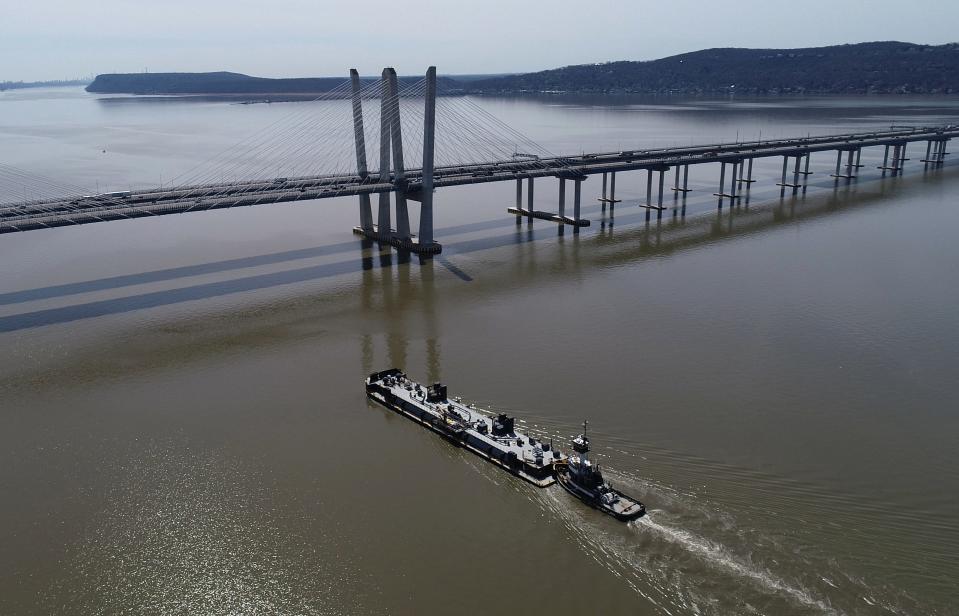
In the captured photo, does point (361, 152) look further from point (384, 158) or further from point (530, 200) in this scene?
point (530, 200)

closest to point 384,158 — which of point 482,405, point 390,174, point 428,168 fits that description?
point 390,174

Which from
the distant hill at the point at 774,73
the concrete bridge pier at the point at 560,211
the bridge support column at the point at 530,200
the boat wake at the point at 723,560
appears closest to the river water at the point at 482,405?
the boat wake at the point at 723,560

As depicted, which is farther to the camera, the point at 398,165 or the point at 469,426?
the point at 398,165

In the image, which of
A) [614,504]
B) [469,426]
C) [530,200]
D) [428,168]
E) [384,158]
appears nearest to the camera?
[614,504]

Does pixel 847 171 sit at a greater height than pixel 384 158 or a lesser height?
lesser

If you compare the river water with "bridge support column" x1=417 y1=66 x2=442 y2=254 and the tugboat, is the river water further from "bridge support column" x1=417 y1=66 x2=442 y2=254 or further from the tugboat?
"bridge support column" x1=417 y1=66 x2=442 y2=254

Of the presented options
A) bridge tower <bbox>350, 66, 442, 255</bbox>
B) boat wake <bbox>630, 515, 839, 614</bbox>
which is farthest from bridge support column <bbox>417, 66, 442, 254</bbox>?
boat wake <bbox>630, 515, 839, 614</bbox>
